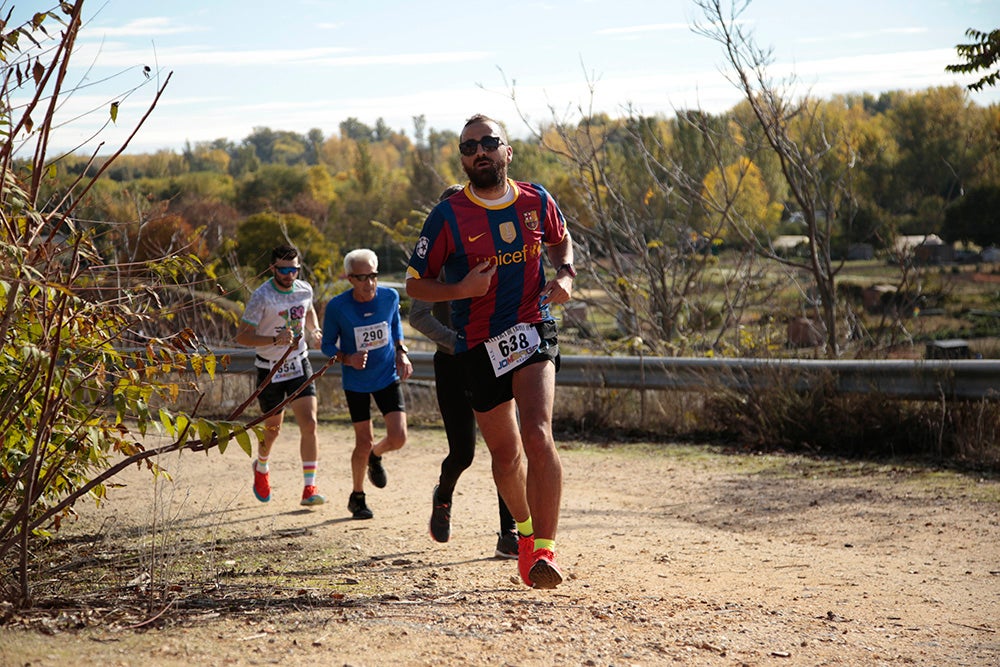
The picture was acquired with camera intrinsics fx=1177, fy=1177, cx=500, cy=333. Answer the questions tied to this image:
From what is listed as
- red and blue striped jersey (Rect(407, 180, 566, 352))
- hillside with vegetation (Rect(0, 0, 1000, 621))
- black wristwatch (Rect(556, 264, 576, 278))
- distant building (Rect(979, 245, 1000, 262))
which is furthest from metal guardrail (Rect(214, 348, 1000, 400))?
distant building (Rect(979, 245, 1000, 262))

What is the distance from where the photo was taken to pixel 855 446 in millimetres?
9766

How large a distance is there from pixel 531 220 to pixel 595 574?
1.90 meters

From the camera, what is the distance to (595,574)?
6156 millimetres

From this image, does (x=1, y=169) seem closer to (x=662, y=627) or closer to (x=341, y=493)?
(x=662, y=627)

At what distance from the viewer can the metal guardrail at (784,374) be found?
9203 mm

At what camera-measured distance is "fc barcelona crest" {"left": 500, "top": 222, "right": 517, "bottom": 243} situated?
5.61 m

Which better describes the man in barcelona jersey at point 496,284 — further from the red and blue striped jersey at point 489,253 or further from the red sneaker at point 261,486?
the red sneaker at point 261,486

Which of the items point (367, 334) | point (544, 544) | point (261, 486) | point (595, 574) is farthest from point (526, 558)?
point (261, 486)

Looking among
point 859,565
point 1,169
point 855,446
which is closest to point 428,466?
point 855,446

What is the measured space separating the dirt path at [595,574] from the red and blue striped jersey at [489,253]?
1331 mm

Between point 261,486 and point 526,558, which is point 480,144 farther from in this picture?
point 261,486

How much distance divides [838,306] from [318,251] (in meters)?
25.2

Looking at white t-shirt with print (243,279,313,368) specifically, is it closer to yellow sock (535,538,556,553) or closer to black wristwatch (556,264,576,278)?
black wristwatch (556,264,576,278)

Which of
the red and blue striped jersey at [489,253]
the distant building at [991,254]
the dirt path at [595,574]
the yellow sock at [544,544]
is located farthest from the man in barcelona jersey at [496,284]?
the distant building at [991,254]
